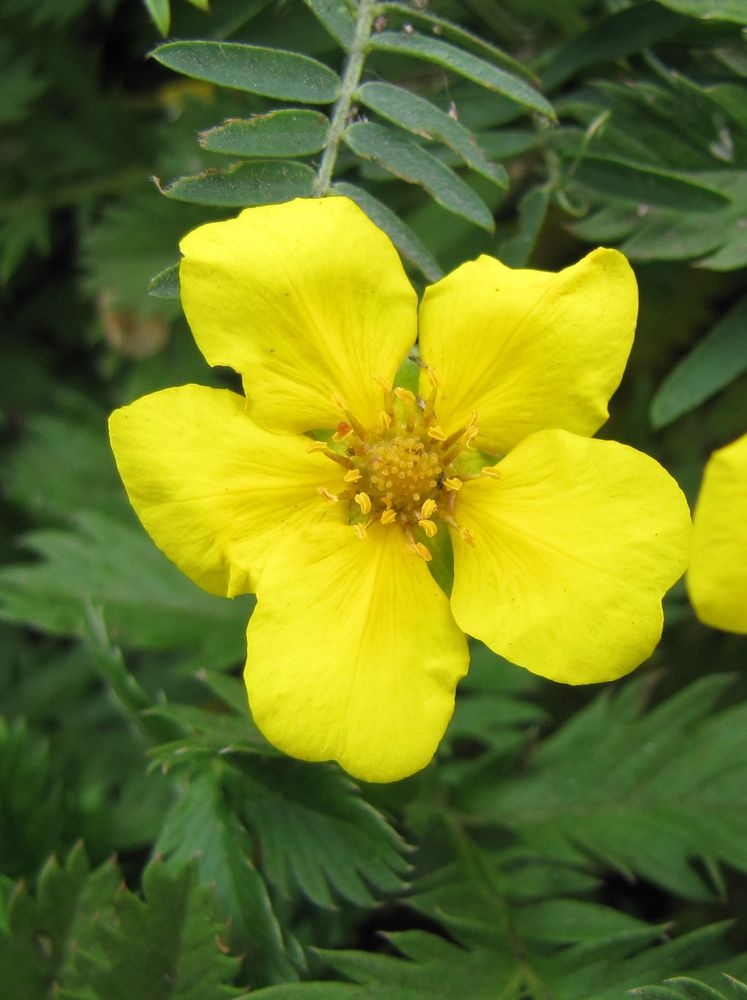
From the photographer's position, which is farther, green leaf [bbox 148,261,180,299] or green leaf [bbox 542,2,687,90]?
green leaf [bbox 542,2,687,90]

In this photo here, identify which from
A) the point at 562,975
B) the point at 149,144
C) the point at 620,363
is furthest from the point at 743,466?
the point at 149,144

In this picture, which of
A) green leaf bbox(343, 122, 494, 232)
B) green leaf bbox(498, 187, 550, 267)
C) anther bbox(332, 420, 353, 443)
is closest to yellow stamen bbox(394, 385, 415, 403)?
anther bbox(332, 420, 353, 443)

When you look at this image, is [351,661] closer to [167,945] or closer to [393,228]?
[167,945]

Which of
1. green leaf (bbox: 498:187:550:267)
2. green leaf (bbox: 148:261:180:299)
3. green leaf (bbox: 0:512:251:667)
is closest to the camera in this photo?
green leaf (bbox: 148:261:180:299)

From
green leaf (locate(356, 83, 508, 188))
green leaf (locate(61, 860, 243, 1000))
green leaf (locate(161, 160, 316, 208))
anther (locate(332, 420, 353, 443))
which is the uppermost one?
green leaf (locate(356, 83, 508, 188))

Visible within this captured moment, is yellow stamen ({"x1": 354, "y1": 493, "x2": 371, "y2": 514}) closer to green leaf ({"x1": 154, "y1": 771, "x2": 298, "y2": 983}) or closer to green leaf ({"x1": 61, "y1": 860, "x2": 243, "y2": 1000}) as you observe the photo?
green leaf ({"x1": 154, "y1": 771, "x2": 298, "y2": 983})

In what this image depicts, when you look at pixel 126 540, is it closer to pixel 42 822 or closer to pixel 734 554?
pixel 42 822
